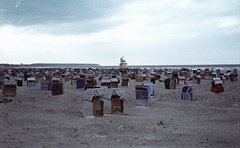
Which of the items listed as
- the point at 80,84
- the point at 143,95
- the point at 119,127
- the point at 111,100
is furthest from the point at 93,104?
the point at 80,84

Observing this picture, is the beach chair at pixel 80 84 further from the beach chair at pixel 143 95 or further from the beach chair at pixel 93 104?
the beach chair at pixel 93 104

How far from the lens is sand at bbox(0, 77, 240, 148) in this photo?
10445mm

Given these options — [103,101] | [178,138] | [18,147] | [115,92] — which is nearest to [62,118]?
[103,101]

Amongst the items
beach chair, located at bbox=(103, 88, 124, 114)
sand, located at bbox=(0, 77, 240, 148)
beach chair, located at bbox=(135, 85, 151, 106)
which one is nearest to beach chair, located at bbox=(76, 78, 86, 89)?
sand, located at bbox=(0, 77, 240, 148)

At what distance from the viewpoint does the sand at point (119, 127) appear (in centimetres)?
1045

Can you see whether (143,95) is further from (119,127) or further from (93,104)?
(119,127)

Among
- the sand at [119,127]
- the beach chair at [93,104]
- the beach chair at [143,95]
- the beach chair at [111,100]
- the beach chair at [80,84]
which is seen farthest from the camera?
the beach chair at [80,84]

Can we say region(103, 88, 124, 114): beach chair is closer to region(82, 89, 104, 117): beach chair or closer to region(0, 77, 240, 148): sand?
region(0, 77, 240, 148): sand

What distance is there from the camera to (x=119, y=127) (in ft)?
41.1

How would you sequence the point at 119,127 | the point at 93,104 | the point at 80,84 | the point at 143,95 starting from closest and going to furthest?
the point at 119,127, the point at 93,104, the point at 143,95, the point at 80,84

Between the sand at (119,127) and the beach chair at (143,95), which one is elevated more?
the beach chair at (143,95)

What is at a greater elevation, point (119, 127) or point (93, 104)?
point (93, 104)

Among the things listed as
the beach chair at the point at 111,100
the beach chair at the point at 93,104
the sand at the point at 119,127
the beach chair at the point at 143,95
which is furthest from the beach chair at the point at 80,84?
the beach chair at the point at 93,104

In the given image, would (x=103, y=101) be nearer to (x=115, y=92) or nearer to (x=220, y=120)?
(x=115, y=92)
